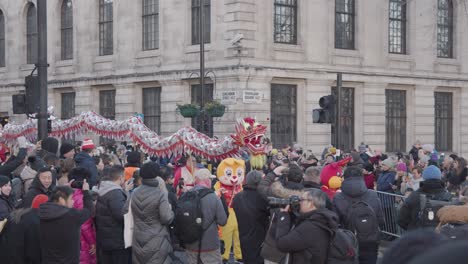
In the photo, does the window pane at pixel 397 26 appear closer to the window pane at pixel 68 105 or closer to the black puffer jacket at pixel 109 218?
the window pane at pixel 68 105

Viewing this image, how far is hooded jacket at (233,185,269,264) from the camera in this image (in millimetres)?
9336

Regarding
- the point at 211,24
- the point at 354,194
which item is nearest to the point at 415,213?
the point at 354,194

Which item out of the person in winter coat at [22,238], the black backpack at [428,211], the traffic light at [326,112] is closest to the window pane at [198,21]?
the traffic light at [326,112]

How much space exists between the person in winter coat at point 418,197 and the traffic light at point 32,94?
6875mm

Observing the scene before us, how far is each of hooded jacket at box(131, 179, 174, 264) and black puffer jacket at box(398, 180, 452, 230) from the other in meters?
2.66

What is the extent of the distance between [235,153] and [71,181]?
225 inches

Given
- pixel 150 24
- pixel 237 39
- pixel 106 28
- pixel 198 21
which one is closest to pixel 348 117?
pixel 237 39

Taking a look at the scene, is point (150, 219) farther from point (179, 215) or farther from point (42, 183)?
point (42, 183)

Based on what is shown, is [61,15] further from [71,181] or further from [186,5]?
[71,181]

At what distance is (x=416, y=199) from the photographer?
8758 millimetres

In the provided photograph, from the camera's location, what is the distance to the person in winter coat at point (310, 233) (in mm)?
6727

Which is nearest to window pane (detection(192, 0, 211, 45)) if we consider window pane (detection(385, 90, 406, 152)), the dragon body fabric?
window pane (detection(385, 90, 406, 152))

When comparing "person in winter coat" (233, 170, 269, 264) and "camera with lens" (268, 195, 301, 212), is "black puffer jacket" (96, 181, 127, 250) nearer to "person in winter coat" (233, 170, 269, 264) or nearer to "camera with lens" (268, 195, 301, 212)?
"person in winter coat" (233, 170, 269, 264)

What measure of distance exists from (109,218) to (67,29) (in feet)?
85.0
